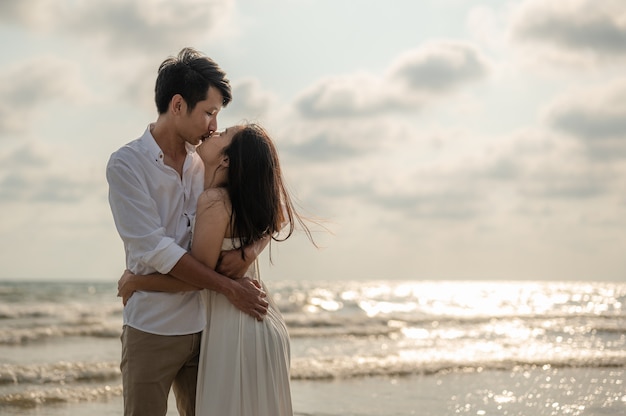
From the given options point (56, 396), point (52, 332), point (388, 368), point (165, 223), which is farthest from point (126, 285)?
point (52, 332)

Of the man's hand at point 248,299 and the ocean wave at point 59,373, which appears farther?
the ocean wave at point 59,373

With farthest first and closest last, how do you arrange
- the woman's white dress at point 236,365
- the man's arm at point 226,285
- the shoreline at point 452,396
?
the shoreline at point 452,396 → the woman's white dress at point 236,365 → the man's arm at point 226,285

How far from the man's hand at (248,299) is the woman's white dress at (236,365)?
0.03m

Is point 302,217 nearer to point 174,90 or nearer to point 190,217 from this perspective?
point 190,217

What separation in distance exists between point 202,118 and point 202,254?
528 millimetres

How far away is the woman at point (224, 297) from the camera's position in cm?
308

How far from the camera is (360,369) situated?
9.88 metres

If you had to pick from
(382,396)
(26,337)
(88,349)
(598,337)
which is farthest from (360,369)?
(598,337)

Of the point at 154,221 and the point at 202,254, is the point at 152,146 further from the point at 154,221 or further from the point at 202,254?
the point at 202,254

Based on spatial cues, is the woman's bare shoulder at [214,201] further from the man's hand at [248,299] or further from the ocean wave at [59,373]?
the ocean wave at [59,373]

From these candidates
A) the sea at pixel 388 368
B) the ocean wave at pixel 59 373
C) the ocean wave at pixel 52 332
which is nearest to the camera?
the sea at pixel 388 368

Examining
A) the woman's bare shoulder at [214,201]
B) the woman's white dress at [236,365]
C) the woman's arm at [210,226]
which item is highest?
the woman's bare shoulder at [214,201]

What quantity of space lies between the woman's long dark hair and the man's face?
11 centimetres

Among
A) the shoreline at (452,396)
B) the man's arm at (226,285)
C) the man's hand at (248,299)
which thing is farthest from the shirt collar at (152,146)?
the shoreline at (452,396)
